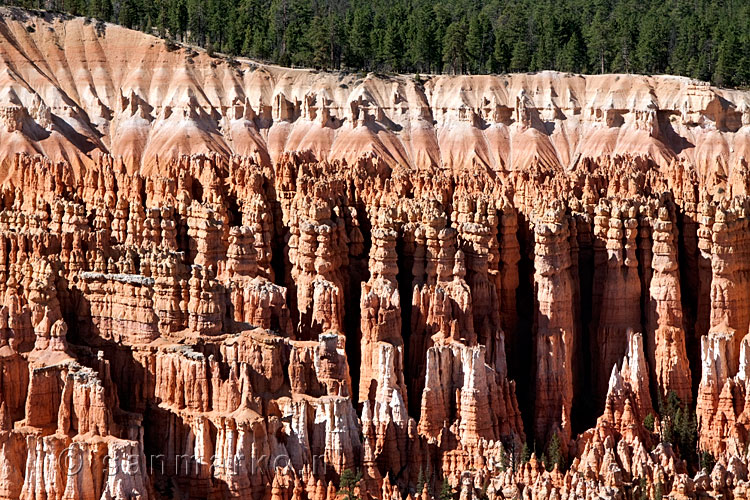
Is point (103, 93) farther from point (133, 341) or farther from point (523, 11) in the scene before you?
point (133, 341)

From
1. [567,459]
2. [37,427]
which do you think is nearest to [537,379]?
[567,459]

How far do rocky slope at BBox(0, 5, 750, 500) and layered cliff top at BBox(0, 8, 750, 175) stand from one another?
8382 mm

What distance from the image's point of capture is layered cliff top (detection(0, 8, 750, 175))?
123812 mm

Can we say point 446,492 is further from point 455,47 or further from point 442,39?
point 442,39

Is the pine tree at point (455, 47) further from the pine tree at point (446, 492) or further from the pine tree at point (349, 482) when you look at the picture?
the pine tree at point (349, 482)

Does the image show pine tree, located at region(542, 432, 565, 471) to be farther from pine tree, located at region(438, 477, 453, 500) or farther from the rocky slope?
pine tree, located at region(438, 477, 453, 500)

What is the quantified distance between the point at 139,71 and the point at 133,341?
73.5 m

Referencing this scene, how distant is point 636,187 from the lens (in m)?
86.8

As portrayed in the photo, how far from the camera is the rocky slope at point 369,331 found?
58.3 metres

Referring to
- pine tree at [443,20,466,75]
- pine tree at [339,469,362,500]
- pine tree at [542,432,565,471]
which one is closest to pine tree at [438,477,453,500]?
pine tree at [339,469,362,500]

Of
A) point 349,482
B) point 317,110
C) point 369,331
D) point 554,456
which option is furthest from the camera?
point 317,110

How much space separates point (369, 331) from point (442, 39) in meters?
78.5

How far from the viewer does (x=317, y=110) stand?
130 m

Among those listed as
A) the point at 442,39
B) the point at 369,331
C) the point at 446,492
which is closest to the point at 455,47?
the point at 442,39
